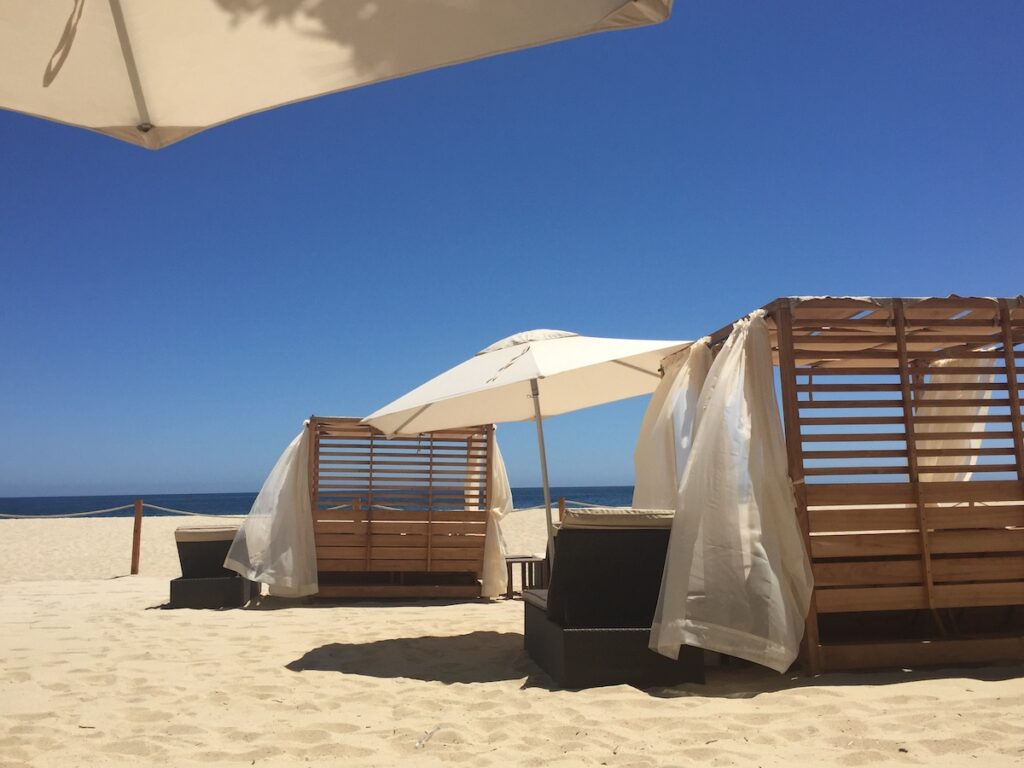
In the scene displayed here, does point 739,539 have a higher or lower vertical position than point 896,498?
lower

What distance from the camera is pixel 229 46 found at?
2.15 meters

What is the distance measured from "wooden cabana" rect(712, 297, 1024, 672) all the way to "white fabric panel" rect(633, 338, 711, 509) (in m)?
0.79

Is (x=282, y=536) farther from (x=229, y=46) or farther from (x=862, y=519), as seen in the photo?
(x=229, y=46)

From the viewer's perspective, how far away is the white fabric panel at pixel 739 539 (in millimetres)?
3854

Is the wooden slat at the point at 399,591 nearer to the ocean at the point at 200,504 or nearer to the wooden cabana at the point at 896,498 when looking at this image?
the wooden cabana at the point at 896,498

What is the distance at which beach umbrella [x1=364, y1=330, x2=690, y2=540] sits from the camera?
482cm

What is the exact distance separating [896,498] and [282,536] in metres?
5.48

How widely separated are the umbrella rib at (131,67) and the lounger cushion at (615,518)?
2.62m

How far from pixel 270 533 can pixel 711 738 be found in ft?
17.4

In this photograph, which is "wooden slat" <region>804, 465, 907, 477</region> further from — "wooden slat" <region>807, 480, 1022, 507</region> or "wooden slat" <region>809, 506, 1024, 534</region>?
"wooden slat" <region>809, 506, 1024, 534</region>

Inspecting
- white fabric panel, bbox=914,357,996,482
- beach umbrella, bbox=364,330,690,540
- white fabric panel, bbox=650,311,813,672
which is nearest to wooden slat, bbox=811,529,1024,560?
white fabric panel, bbox=650,311,813,672

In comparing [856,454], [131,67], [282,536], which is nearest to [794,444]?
[856,454]

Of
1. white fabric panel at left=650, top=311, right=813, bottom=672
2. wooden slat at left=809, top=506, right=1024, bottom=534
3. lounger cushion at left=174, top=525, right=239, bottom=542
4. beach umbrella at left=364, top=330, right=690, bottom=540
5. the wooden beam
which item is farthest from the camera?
lounger cushion at left=174, top=525, right=239, bottom=542

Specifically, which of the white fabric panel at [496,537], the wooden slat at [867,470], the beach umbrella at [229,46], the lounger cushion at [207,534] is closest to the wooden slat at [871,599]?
the wooden slat at [867,470]
